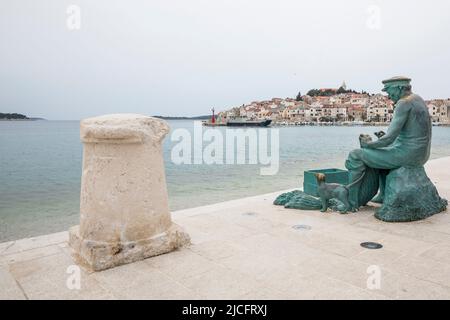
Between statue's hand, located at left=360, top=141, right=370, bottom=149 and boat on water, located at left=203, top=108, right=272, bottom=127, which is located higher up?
boat on water, located at left=203, top=108, right=272, bottom=127

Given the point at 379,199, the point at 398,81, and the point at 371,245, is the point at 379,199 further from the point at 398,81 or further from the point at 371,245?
the point at 371,245

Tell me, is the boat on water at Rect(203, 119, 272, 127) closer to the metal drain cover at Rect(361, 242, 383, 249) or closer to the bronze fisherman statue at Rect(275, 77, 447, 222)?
the bronze fisherman statue at Rect(275, 77, 447, 222)

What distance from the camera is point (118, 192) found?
4.07 metres

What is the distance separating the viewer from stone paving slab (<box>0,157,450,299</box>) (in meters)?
3.39

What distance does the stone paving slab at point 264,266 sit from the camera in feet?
11.1

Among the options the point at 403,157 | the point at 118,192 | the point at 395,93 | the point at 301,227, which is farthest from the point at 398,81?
the point at 118,192

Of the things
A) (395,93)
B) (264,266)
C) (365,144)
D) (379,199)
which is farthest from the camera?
(379,199)

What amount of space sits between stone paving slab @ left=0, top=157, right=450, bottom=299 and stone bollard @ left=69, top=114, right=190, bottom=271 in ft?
0.66

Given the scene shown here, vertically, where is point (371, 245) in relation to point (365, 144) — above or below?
below

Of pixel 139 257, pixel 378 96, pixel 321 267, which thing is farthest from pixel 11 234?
pixel 378 96

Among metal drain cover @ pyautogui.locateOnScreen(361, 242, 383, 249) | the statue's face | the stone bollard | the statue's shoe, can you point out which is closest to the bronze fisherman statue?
the statue's face

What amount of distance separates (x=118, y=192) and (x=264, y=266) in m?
1.78

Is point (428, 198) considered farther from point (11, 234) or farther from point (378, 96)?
point (378, 96)

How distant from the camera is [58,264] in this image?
13.7 ft
